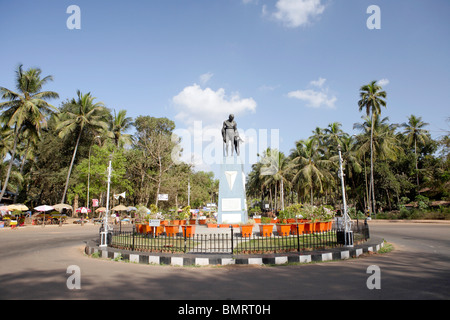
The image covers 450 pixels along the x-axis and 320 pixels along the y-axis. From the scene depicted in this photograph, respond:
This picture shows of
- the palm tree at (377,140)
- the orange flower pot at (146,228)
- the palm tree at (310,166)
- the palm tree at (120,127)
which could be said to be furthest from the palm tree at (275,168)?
the orange flower pot at (146,228)

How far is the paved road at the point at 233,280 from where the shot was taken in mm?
5457

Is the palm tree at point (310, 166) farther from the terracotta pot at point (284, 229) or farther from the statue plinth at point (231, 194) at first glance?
the terracotta pot at point (284, 229)

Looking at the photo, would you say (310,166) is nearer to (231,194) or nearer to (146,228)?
(231,194)

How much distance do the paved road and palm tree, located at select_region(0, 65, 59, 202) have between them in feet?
85.9

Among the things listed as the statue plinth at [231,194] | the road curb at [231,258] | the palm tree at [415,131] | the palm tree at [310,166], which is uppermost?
the palm tree at [415,131]

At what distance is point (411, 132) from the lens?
148ft

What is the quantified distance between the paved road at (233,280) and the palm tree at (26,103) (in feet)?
85.9

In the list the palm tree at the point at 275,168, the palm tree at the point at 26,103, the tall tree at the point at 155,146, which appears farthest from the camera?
the palm tree at the point at 275,168

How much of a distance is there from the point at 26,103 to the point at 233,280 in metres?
33.1

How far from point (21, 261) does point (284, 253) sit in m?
9.20

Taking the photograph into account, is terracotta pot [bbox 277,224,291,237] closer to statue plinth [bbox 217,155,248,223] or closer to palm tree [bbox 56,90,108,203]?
statue plinth [bbox 217,155,248,223]

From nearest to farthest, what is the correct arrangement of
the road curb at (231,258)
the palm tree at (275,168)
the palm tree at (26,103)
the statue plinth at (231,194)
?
the road curb at (231,258) → the statue plinth at (231,194) → the palm tree at (26,103) → the palm tree at (275,168)

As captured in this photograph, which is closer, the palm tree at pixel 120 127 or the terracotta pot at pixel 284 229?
the terracotta pot at pixel 284 229
